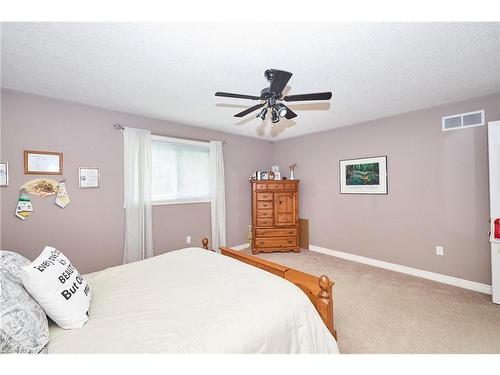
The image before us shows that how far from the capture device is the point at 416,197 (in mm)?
3227

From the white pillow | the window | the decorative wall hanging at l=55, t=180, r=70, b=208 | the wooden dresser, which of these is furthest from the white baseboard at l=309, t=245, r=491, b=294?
the decorative wall hanging at l=55, t=180, r=70, b=208

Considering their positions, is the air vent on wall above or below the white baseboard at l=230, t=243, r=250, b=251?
above

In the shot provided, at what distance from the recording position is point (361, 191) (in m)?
3.79

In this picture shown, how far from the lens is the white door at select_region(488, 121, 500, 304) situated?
2.36 m

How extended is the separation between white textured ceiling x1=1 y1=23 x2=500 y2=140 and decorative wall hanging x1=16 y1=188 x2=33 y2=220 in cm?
119

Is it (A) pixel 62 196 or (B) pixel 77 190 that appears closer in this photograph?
(A) pixel 62 196

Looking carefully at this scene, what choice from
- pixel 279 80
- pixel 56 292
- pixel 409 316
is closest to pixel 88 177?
pixel 56 292

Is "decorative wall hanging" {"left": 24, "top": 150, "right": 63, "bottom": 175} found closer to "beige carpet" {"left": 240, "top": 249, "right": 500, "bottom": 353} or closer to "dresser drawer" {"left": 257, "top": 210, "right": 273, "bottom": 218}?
"dresser drawer" {"left": 257, "top": 210, "right": 273, "bottom": 218}

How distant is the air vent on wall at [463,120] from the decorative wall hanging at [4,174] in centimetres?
545

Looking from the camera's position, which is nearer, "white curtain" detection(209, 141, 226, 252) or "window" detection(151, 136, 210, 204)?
"window" detection(151, 136, 210, 204)

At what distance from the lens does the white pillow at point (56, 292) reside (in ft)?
3.60

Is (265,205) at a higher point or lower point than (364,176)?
lower

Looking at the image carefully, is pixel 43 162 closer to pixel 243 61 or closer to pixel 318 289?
pixel 243 61

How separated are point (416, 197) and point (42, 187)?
506 centimetres
